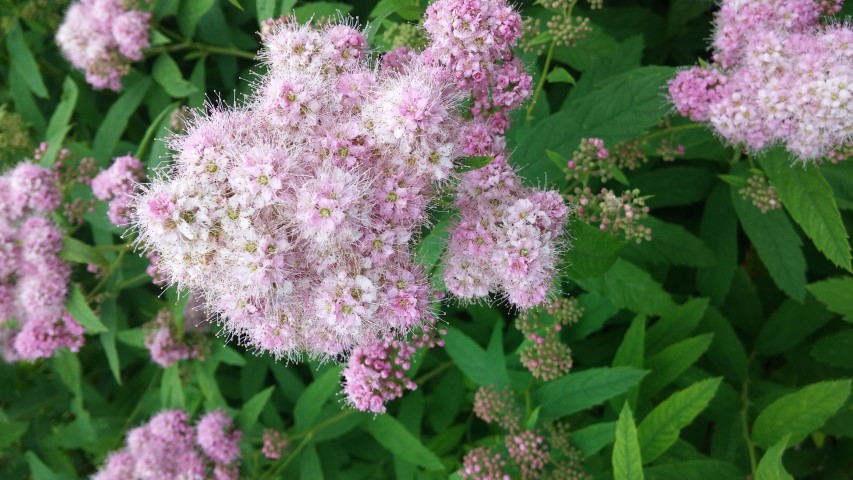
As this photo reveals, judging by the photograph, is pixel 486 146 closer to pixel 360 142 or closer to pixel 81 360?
pixel 360 142

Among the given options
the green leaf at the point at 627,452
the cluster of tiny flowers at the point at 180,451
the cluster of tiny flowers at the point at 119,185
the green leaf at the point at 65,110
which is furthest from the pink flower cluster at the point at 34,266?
the green leaf at the point at 627,452

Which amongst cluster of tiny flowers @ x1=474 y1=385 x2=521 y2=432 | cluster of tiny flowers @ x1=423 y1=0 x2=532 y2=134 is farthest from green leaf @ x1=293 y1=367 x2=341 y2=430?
cluster of tiny flowers @ x1=423 y1=0 x2=532 y2=134

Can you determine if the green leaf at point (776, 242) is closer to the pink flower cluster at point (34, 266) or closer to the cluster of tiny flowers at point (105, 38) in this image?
the cluster of tiny flowers at point (105, 38)

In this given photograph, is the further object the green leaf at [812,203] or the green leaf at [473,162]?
the green leaf at [812,203]

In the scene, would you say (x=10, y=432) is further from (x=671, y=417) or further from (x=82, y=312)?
(x=671, y=417)

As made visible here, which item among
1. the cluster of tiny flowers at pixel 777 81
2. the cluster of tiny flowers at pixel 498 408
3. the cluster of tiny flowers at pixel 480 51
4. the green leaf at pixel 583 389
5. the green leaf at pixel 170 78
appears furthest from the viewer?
the green leaf at pixel 170 78
